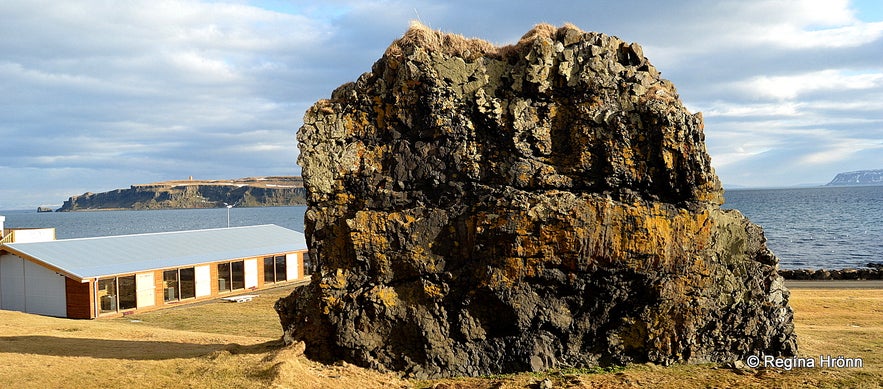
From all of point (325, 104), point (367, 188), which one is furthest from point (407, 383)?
point (325, 104)

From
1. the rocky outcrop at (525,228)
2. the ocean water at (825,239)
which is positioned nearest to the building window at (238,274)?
the rocky outcrop at (525,228)

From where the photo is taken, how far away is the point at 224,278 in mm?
41406

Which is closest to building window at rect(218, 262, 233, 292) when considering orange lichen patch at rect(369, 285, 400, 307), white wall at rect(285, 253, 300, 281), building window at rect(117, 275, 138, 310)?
white wall at rect(285, 253, 300, 281)

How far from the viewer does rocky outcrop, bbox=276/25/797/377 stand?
46.8 ft

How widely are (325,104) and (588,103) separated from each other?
241 inches

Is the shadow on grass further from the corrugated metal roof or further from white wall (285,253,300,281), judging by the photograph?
white wall (285,253,300,281)

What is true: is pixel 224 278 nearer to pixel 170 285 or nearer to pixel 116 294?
pixel 170 285

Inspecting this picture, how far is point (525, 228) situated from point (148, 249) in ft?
102

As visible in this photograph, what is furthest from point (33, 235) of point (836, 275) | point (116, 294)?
point (836, 275)

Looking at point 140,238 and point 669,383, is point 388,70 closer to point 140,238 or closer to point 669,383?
point 669,383

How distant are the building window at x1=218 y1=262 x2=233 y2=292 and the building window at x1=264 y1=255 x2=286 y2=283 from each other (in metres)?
4.00

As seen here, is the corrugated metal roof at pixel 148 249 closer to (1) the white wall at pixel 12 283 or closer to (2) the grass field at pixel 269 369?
(1) the white wall at pixel 12 283

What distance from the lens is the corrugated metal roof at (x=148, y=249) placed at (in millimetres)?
33812

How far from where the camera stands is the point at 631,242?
1409 cm
